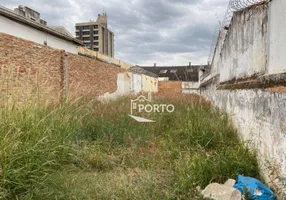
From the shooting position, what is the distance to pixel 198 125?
144 inches

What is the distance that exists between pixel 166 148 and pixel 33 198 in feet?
6.54

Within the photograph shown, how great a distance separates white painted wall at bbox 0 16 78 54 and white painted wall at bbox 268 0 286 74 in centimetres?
967

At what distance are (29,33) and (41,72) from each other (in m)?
5.66

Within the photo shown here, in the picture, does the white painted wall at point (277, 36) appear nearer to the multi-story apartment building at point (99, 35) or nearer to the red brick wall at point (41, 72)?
the red brick wall at point (41, 72)

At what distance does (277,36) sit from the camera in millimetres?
2127

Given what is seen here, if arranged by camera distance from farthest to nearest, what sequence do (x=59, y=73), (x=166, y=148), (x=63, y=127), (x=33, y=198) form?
(x=59, y=73) → (x=166, y=148) → (x=63, y=127) → (x=33, y=198)

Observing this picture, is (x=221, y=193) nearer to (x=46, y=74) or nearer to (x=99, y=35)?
(x=46, y=74)

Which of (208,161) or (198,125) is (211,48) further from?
(208,161)

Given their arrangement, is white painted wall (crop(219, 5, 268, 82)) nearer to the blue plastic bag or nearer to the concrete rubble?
the blue plastic bag

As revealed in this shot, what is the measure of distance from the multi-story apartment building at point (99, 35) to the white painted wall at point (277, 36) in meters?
36.8

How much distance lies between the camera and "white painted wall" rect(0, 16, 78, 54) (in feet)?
29.3

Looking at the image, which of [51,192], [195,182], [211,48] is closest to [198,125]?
[195,182]

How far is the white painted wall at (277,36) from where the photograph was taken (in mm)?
1980

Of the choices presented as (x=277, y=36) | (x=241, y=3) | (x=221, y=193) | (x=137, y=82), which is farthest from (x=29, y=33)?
(x=221, y=193)
